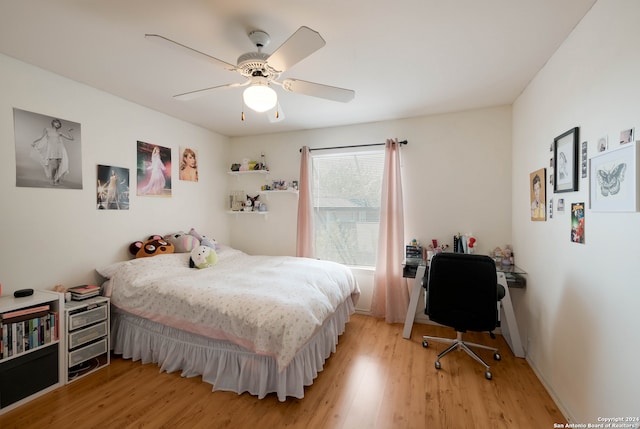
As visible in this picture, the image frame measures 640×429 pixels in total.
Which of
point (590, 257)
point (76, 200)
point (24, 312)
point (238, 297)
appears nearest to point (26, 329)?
point (24, 312)

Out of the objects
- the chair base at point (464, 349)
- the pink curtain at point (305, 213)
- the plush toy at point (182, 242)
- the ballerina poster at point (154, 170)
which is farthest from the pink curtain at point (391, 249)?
the ballerina poster at point (154, 170)

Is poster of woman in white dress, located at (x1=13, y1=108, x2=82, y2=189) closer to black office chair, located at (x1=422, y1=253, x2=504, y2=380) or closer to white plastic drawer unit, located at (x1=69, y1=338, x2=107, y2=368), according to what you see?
white plastic drawer unit, located at (x1=69, y1=338, x2=107, y2=368)

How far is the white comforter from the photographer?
1.88 meters

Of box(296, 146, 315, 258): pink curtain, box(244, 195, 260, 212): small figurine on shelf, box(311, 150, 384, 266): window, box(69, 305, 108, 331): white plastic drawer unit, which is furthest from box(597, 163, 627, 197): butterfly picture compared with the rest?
box(244, 195, 260, 212): small figurine on shelf

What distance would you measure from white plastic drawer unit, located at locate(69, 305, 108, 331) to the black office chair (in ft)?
9.40

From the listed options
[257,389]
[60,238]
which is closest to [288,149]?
[60,238]

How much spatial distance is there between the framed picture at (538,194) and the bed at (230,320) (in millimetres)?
1865

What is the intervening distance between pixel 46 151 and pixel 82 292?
1.24m

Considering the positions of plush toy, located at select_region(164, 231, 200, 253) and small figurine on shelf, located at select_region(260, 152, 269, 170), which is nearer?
plush toy, located at select_region(164, 231, 200, 253)

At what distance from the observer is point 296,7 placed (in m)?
1.61

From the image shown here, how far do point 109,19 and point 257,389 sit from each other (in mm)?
2658

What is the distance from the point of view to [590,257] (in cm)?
161

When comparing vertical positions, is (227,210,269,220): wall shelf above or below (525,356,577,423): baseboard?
above

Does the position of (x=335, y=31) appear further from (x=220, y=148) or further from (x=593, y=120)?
(x=220, y=148)
